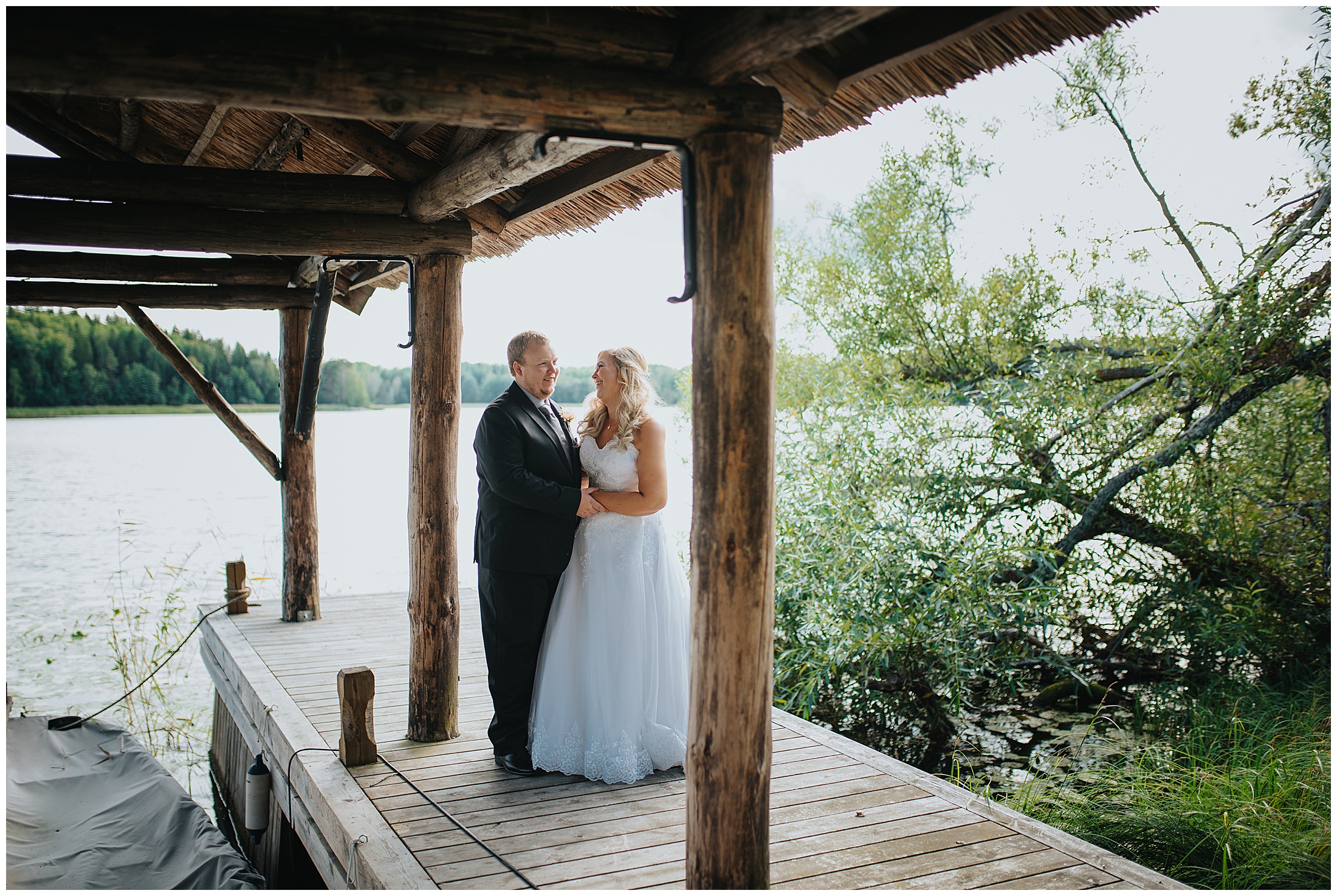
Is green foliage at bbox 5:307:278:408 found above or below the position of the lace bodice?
above

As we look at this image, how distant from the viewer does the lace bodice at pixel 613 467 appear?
12.6 ft

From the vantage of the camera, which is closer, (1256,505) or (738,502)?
(738,502)

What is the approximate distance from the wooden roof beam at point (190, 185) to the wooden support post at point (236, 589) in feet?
11.7

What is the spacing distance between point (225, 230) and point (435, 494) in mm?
1526

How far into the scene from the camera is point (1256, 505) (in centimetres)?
589

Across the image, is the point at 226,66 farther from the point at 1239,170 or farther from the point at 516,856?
the point at 1239,170

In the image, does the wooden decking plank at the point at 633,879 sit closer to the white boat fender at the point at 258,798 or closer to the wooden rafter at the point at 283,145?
the white boat fender at the point at 258,798

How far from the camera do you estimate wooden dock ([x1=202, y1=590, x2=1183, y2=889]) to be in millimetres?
2953

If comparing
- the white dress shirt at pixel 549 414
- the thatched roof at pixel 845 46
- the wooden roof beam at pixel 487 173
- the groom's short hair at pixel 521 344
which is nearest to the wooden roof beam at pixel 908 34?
the thatched roof at pixel 845 46

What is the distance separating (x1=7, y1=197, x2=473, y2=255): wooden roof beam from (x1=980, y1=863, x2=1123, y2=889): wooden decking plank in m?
3.26

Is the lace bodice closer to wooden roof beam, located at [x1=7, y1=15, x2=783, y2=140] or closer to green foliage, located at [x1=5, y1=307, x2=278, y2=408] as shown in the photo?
wooden roof beam, located at [x1=7, y1=15, x2=783, y2=140]

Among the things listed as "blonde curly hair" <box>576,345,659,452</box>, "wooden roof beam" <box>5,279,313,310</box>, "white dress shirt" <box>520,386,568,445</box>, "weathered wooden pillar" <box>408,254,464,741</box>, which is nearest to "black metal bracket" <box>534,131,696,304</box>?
"blonde curly hair" <box>576,345,659,452</box>

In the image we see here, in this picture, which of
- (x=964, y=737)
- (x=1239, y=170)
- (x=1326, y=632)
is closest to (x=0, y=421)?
(x=964, y=737)

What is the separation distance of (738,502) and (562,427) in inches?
64.9
